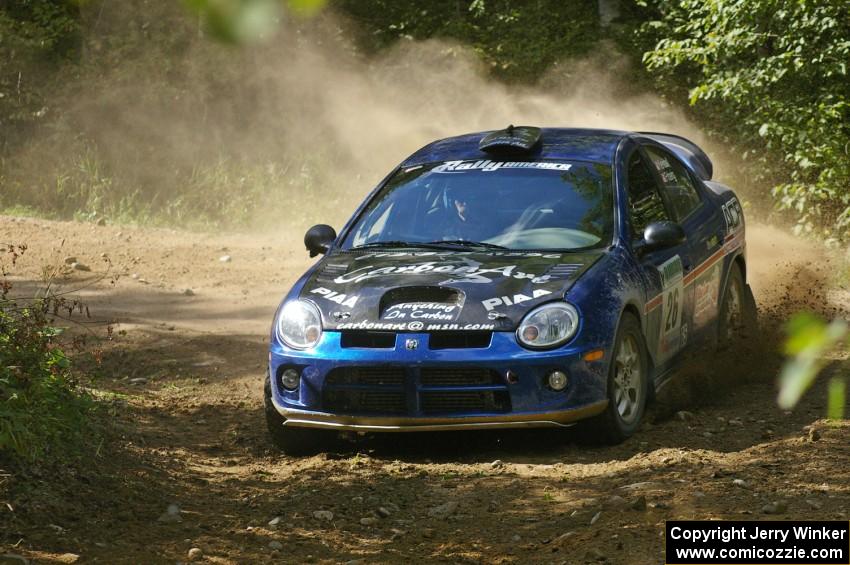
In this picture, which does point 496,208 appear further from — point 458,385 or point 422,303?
point 458,385

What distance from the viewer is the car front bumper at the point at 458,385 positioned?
618 centimetres

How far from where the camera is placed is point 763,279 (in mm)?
11938

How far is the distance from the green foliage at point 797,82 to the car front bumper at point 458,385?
7945 millimetres

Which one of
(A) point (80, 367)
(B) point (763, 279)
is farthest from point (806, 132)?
(A) point (80, 367)

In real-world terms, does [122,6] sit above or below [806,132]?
above

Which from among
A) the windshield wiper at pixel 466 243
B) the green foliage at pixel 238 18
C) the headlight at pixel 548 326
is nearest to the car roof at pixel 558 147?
the windshield wiper at pixel 466 243

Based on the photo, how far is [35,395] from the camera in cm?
561

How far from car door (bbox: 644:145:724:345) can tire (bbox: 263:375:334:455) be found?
2.39 metres

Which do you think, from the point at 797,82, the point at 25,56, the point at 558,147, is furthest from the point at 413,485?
the point at 25,56

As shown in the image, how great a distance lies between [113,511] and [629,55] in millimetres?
17168

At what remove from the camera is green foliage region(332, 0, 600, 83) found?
22.0m

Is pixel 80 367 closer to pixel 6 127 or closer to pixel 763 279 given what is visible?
pixel 763 279

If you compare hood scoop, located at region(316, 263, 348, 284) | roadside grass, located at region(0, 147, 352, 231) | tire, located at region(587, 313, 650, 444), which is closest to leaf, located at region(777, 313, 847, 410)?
tire, located at region(587, 313, 650, 444)

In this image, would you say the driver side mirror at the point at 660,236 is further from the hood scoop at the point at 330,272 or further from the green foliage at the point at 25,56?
the green foliage at the point at 25,56
